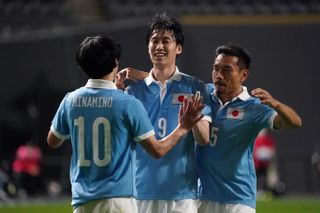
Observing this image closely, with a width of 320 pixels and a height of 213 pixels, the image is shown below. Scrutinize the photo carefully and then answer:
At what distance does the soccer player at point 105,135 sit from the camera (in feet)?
16.7

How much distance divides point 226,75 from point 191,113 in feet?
2.57

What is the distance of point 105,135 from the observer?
200 inches

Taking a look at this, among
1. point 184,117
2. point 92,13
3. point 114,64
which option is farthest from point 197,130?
point 92,13

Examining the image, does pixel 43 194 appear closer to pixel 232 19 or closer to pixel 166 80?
pixel 232 19

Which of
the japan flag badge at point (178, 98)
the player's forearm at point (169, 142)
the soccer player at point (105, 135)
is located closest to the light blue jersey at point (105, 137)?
the soccer player at point (105, 135)

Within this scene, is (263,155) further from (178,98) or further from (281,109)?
(281,109)

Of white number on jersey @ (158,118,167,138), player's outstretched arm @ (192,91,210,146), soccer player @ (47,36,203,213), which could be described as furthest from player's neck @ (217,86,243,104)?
soccer player @ (47,36,203,213)

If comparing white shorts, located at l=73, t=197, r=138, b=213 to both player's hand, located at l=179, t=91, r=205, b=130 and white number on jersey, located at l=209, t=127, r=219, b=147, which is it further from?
white number on jersey, located at l=209, t=127, r=219, b=147

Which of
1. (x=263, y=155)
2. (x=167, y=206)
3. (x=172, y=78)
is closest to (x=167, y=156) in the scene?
(x=167, y=206)

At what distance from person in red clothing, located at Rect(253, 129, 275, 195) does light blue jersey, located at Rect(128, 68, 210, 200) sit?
1232 centimetres

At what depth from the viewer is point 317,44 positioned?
1894 centimetres

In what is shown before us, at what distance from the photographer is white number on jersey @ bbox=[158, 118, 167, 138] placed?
228 inches

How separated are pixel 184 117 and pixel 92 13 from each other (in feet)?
55.4

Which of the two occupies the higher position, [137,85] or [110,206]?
[137,85]
